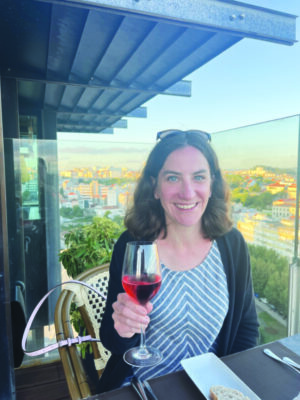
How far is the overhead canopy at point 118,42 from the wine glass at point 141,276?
37.5 inches

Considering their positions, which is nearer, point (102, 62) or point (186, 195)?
point (186, 195)

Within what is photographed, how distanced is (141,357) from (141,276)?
0.23 metres

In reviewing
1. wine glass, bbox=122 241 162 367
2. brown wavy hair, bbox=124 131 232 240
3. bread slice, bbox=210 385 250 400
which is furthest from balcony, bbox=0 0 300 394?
bread slice, bbox=210 385 250 400

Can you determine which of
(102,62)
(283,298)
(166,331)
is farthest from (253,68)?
(166,331)

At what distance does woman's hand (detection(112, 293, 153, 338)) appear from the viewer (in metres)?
0.73

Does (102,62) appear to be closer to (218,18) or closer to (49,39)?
(49,39)

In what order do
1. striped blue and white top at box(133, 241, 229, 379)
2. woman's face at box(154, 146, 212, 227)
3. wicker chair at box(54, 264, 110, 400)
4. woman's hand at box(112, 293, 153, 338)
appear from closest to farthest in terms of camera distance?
1. woman's hand at box(112, 293, 153, 338)
2. wicker chair at box(54, 264, 110, 400)
3. striped blue and white top at box(133, 241, 229, 379)
4. woman's face at box(154, 146, 212, 227)

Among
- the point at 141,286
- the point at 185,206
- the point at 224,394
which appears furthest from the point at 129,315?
the point at 185,206

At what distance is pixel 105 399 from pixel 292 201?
1.55 meters

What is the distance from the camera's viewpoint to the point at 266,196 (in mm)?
1811

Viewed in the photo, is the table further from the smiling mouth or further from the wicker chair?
the smiling mouth

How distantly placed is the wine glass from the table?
7 cm

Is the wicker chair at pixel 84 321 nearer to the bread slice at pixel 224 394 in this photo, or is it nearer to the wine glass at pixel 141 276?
the wine glass at pixel 141 276

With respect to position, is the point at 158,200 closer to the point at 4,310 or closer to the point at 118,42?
the point at 4,310
